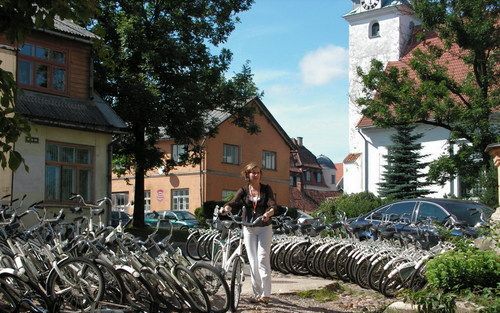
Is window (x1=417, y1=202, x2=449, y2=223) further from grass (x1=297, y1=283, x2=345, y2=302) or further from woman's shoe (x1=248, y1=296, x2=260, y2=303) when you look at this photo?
woman's shoe (x1=248, y1=296, x2=260, y2=303)

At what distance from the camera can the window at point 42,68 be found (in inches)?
859

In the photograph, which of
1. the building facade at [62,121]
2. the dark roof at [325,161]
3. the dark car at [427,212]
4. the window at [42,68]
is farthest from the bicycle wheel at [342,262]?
the dark roof at [325,161]

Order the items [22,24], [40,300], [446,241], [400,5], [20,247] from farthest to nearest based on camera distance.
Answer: [400,5] → [446,241] → [20,247] → [40,300] → [22,24]

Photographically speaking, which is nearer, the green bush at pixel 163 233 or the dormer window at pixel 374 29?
the green bush at pixel 163 233

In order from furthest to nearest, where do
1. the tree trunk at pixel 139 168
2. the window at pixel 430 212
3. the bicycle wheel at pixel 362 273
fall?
1. the tree trunk at pixel 139 168
2. the window at pixel 430 212
3. the bicycle wheel at pixel 362 273

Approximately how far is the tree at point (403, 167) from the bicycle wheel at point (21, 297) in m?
28.8

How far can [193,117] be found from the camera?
28031 millimetres

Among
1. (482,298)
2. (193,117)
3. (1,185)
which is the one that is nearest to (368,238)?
(482,298)

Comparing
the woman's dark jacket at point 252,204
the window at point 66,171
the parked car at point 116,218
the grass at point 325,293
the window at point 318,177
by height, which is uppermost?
the window at point 318,177

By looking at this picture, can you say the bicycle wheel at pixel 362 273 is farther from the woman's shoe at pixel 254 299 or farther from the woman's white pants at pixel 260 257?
the woman's white pants at pixel 260 257

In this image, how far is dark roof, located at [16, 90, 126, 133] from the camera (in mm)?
21161

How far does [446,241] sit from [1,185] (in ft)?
42.3

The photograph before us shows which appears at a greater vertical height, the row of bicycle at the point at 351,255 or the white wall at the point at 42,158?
the white wall at the point at 42,158

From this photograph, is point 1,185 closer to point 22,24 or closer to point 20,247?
point 20,247
